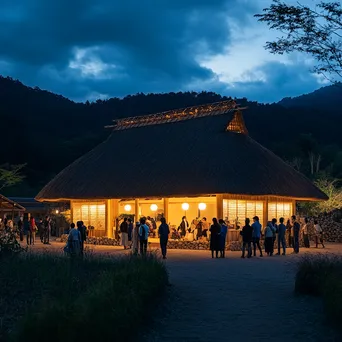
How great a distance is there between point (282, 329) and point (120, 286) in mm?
2473

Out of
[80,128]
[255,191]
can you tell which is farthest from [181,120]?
[80,128]

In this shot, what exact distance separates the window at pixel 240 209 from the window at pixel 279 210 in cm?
64

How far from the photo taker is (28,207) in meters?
49.8

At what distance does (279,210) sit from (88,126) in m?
44.8

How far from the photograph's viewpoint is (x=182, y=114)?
31250 mm

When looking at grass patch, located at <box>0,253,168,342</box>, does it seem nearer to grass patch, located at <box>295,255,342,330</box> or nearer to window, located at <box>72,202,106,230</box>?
grass patch, located at <box>295,255,342,330</box>

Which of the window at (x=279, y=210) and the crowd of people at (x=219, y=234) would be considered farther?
the window at (x=279, y=210)

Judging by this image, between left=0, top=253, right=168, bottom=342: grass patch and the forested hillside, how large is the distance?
42.9 m

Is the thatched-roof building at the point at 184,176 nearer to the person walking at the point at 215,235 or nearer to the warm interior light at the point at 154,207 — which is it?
the warm interior light at the point at 154,207

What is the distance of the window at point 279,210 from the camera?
27281 mm

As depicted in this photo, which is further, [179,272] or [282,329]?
[179,272]

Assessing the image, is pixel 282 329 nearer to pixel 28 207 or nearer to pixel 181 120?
pixel 181 120

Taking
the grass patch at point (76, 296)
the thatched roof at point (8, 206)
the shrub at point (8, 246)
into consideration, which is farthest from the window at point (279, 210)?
the shrub at point (8, 246)

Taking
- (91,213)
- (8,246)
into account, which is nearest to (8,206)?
(91,213)
